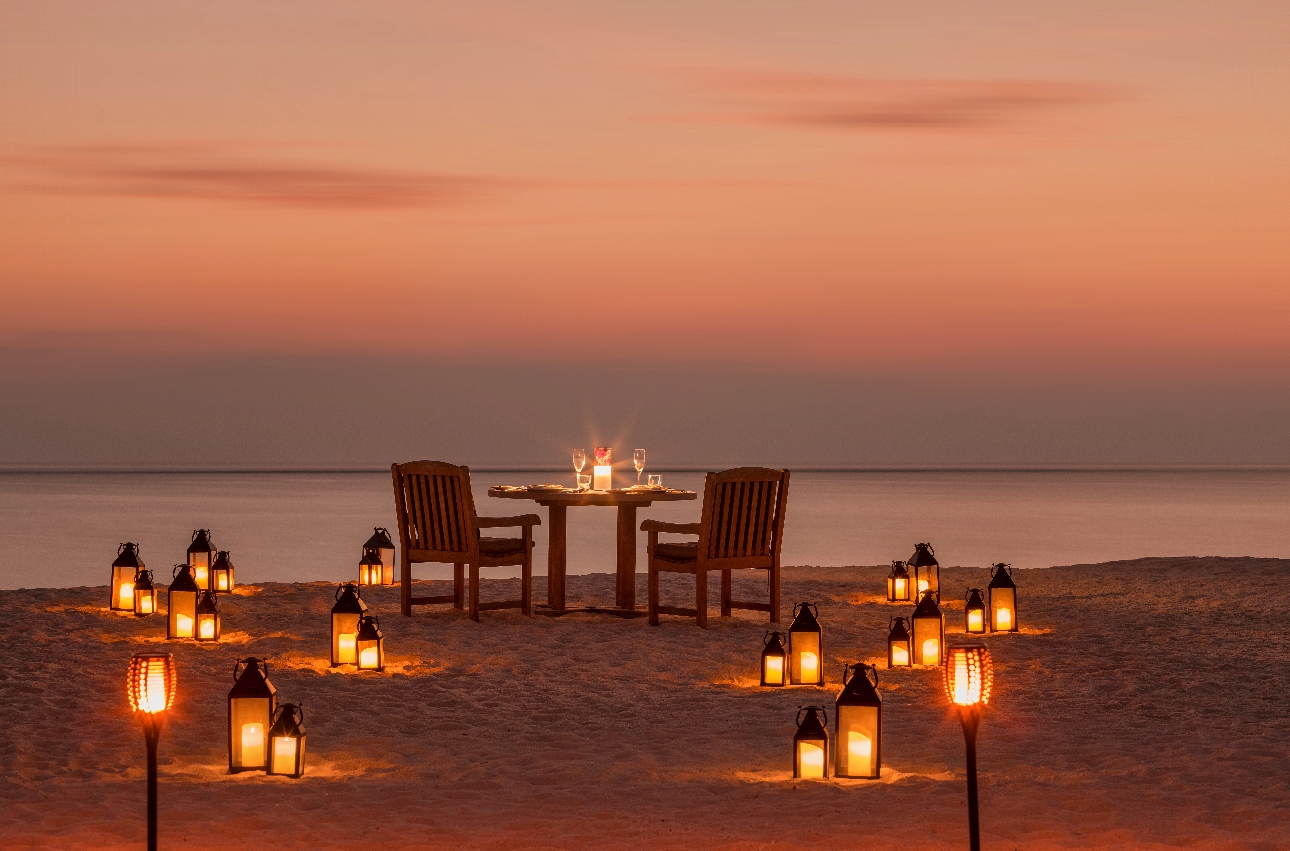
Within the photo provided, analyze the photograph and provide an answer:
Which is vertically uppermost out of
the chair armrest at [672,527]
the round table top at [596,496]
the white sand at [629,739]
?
the round table top at [596,496]

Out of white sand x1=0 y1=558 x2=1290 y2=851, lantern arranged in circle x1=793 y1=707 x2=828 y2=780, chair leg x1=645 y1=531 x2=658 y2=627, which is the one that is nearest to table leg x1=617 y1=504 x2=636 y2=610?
white sand x1=0 y1=558 x2=1290 y2=851

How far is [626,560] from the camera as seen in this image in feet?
33.9

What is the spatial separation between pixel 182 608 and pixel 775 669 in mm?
3575

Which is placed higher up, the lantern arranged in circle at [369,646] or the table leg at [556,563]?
the table leg at [556,563]

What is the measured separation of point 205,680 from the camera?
24.8ft

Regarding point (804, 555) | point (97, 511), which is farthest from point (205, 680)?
point (97, 511)

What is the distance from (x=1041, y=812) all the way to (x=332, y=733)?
118 inches

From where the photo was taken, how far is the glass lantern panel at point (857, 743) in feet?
18.3

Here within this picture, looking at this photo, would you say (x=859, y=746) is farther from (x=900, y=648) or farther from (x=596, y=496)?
(x=596, y=496)

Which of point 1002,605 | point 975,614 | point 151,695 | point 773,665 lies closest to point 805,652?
point 773,665

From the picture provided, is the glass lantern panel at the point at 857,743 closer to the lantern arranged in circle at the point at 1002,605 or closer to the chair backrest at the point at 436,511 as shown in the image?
the lantern arranged in circle at the point at 1002,605

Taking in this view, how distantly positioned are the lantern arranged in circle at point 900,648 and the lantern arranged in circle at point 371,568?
5103 millimetres

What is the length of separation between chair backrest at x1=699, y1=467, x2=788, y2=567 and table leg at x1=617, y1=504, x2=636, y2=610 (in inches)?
27.1

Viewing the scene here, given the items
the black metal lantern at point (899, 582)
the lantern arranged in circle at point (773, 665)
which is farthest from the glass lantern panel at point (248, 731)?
the black metal lantern at point (899, 582)
